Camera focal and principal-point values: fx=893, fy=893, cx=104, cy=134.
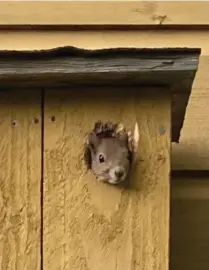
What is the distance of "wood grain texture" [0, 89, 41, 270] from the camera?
3.56ft

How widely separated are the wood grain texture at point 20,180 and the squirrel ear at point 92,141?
0.21 feet

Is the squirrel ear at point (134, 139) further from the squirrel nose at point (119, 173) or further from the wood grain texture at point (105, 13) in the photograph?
the wood grain texture at point (105, 13)

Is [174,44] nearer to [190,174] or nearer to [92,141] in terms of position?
[190,174]

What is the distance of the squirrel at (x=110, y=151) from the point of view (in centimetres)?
108

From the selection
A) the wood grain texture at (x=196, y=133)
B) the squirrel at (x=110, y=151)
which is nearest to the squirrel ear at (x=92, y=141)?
the squirrel at (x=110, y=151)

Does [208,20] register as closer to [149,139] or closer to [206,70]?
[206,70]

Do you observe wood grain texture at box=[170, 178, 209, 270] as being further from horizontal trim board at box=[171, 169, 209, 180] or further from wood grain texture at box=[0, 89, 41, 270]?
wood grain texture at box=[0, 89, 41, 270]

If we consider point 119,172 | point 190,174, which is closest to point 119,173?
point 119,172

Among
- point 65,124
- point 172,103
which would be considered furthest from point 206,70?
point 65,124

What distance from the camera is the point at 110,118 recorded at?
1.11 meters

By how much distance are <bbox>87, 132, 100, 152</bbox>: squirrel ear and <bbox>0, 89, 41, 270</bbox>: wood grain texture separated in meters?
0.06

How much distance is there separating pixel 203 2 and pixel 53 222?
1.75ft

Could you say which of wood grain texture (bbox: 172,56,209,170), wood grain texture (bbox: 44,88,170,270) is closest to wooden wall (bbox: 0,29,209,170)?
wood grain texture (bbox: 172,56,209,170)

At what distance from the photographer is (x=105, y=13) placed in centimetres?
145
